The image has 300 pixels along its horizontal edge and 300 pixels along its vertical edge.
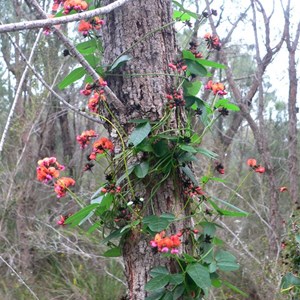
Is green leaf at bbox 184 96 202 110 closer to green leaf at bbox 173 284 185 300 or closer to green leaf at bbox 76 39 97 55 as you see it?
green leaf at bbox 76 39 97 55

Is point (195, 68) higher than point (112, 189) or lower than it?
higher

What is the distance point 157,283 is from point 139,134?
1.51 ft

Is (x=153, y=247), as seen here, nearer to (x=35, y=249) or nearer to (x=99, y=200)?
(x=99, y=200)

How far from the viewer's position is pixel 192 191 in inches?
70.5

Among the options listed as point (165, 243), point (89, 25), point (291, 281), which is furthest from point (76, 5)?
point (291, 281)

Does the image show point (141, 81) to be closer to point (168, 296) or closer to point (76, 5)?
point (76, 5)

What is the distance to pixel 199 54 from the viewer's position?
6.52ft

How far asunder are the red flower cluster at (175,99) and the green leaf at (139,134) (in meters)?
0.11

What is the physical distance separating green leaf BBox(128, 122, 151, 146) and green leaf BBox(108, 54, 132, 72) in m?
0.22

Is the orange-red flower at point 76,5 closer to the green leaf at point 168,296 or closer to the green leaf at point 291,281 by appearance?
the green leaf at point 168,296

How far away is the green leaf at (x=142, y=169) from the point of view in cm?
171

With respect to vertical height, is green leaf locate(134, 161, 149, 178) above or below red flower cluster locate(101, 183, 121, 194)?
above

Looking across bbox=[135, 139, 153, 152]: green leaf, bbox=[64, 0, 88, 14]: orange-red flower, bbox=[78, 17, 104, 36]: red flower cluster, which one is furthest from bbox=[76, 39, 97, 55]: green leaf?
bbox=[135, 139, 153, 152]: green leaf

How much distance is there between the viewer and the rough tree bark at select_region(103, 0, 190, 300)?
1.76 m
